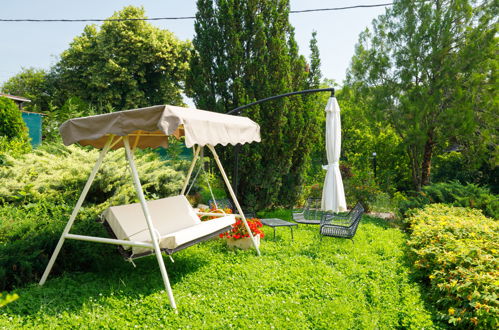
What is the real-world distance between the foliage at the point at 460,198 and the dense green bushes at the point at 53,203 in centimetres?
652

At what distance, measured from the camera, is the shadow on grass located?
3.82 metres

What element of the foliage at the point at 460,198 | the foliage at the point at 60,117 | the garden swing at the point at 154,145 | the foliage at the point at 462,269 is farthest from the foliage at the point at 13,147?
the foliage at the point at 460,198

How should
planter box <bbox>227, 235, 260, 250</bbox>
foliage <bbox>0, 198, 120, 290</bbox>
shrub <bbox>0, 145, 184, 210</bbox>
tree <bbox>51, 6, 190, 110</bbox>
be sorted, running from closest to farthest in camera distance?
foliage <bbox>0, 198, 120, 290</bbox>
planter box <bbox>227, 235, 260, 250</bbox>
shrub <bbox>0, 145, 184, 210</bbox>
tree <bbox>51, 6, 190, 110</bbox>

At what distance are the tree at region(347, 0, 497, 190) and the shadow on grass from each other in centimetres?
843

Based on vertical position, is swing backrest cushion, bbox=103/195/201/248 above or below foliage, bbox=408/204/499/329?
above

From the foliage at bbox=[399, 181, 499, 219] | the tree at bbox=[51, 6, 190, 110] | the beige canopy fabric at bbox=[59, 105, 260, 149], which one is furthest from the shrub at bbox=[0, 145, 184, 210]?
the tree at bbox=[51, 6, 190, 110]

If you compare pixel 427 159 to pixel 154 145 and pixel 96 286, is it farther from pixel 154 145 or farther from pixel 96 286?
pixel 96 286

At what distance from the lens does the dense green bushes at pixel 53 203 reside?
15.0 feet

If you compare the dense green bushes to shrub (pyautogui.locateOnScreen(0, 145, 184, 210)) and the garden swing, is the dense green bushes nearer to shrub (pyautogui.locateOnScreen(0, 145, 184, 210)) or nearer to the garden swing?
shrub (pyautogui.locateOnScreen(0, 145, 184, 210))

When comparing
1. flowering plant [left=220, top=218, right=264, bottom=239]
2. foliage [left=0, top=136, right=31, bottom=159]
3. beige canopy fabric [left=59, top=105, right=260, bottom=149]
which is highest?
beige canopy fabric [left=59, top=105, right=260, bottom=149]

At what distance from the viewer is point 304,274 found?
5102 mm

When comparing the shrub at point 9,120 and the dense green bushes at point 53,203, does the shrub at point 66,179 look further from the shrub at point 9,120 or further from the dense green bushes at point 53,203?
the shrub at point 9,120

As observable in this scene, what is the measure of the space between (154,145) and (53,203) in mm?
1988

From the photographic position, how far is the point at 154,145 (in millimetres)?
6281
